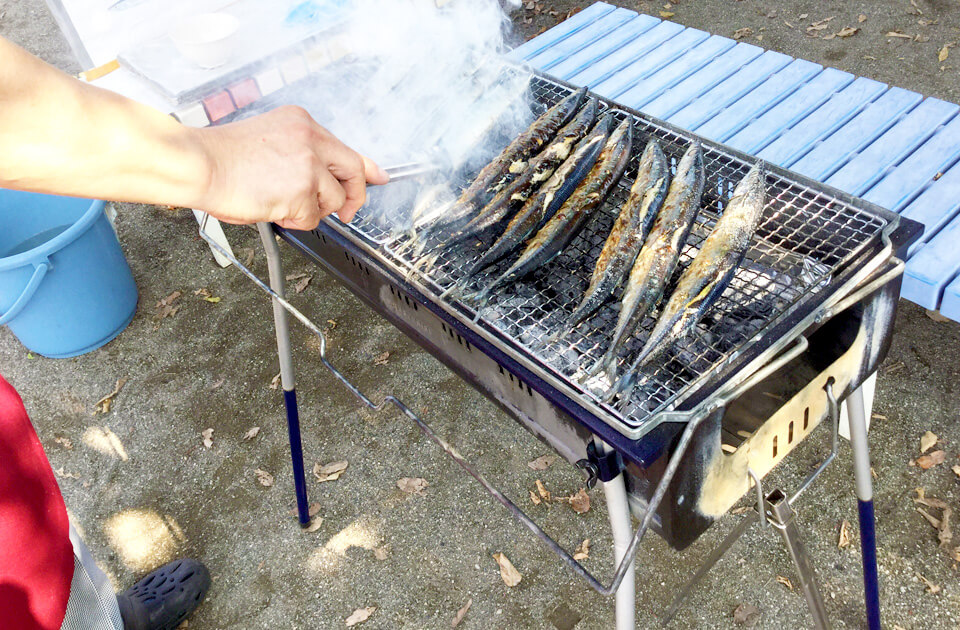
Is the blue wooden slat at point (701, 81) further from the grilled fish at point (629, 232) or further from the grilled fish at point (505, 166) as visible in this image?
the grilled fish at point (629, 232)

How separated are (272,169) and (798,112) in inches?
120

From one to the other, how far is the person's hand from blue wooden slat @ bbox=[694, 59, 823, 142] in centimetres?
240

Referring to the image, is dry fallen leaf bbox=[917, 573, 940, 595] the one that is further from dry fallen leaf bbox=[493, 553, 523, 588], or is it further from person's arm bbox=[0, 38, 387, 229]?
person's arm bbox=[0, 38, 387, 229]

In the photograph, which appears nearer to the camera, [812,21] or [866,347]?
[866,347]

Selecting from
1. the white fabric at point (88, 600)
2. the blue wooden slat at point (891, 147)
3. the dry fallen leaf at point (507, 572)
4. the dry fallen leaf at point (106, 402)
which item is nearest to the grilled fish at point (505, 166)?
the blue wooden slat at point (891, 147)

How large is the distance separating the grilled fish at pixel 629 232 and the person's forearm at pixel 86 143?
3.48 ft

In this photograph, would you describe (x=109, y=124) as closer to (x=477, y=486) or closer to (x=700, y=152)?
(x=700, y=152)

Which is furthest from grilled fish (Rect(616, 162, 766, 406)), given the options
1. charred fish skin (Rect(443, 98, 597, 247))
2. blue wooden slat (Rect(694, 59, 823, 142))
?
blue wooden slat (Rect(694, 59, 823, 142))

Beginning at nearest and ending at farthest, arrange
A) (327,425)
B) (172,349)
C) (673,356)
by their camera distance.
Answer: (673,356)
(327,425)
(172,349)

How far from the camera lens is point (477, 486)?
12.4 feet

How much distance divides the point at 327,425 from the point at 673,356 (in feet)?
9.32

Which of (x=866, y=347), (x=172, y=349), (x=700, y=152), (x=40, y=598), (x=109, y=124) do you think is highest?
(x=109, y=124)

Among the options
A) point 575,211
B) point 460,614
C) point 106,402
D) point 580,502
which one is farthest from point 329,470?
point 575,211

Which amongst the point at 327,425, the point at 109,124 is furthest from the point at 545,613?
the point at 109,124
